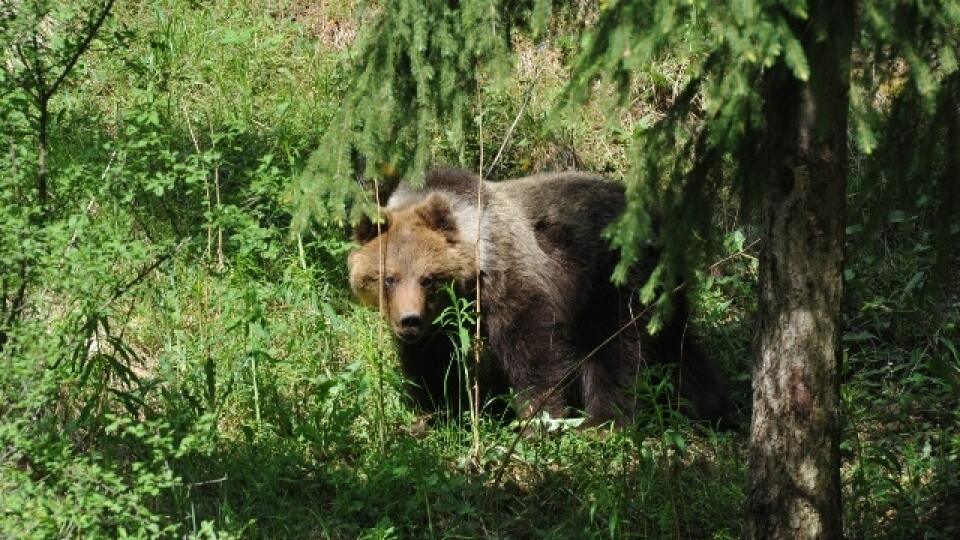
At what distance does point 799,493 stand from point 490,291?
10.0ft

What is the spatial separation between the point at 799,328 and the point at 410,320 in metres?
2.99

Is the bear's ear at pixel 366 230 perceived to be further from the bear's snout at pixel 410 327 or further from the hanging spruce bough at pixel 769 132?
the hanging spruce bough at pixel 769 132

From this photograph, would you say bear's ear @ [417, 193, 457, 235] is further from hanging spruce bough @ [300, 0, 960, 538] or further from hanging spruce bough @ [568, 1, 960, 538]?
hanging spruce bough @ [568, 1, 960, 538]

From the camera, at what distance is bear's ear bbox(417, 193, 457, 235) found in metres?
7.54

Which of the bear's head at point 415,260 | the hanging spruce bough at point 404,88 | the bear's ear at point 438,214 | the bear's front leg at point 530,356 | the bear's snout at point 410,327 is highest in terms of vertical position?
the hanging spruce bough at point 404,88

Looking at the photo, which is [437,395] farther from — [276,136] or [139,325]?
[276,136]

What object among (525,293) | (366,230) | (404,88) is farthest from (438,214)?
(404,88)

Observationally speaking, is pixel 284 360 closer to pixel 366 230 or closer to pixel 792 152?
pixel 366 230

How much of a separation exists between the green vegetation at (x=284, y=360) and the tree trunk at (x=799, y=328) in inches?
13.3

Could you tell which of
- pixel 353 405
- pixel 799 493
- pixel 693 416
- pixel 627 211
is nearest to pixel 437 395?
pixel 353 405

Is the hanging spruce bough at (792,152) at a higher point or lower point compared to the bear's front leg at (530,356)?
higher

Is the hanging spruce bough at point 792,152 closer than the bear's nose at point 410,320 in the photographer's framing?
Yes

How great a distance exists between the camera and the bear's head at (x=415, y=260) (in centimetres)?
736

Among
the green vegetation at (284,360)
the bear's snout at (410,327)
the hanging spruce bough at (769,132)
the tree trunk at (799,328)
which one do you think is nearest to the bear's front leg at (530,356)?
the green vegetation at (284,360)
